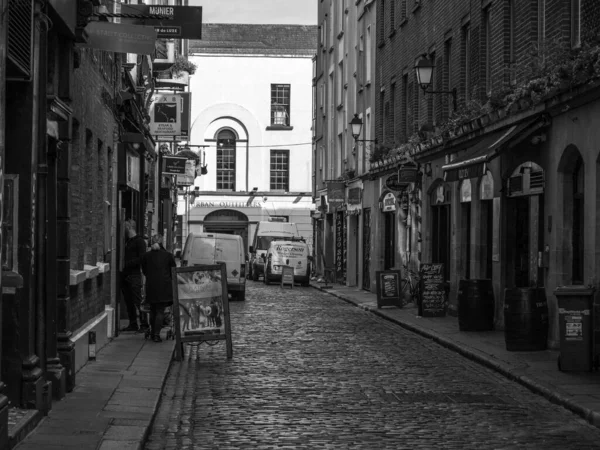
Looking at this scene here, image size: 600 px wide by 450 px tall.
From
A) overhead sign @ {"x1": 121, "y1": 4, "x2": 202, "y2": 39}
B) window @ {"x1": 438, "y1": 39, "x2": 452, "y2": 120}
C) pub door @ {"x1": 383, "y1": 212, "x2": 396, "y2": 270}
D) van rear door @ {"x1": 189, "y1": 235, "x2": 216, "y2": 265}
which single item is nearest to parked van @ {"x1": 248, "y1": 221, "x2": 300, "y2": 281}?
pub door @ {"x1": 383, "y1": 212, "x2": 396, "y2": 270}

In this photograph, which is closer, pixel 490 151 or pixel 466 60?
pixel 490 151

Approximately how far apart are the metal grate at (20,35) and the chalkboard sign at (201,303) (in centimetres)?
738

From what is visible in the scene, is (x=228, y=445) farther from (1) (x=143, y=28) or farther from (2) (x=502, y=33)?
(2) (x=502, y=33)

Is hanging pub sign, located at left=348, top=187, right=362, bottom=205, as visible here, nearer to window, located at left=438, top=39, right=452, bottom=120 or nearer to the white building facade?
window, located at left=438, top=39, right=452, bottom=120

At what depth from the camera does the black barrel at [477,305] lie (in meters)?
21.1

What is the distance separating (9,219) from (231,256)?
85.5 feet

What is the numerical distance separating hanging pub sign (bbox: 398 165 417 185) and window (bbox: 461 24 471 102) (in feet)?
12.2

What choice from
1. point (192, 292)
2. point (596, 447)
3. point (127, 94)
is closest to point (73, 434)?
point (596, 447)

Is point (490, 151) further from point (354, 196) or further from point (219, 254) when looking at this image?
point (354, 196)

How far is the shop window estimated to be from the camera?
8.66 metres

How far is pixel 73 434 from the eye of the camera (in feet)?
30.5

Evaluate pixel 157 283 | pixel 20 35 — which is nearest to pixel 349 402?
pixel 20 35

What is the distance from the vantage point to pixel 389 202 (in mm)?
36531

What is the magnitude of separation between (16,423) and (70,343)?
2.95 m
